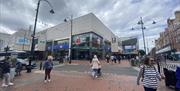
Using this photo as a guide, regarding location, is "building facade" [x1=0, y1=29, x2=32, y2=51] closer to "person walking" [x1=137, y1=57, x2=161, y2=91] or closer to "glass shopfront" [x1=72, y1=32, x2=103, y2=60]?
"glass shopfront" [x1=72, y1=32, x2=103, y2=60]

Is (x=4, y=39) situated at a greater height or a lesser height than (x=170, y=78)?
greater

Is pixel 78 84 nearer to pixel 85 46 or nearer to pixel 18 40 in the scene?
pixel 85 46

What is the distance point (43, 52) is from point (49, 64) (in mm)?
47450

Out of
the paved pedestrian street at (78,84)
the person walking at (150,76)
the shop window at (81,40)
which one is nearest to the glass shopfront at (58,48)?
the shop window at (81,40)

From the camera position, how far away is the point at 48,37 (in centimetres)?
5506

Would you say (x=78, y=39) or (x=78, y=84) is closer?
(x=78, y=84)

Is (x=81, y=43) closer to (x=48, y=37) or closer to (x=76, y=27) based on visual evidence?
(x=76, y=27)

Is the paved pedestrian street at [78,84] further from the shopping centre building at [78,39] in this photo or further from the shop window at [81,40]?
the shop window at [81,40]

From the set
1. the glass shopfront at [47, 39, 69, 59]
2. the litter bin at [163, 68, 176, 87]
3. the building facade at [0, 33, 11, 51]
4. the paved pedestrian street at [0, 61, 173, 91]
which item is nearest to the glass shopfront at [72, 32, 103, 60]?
the glass shopfront at [47, 39, 69, 59]

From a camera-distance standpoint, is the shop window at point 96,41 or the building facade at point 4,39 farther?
the building facade at point 4,39

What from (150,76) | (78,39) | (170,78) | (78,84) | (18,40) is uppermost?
(18,40)

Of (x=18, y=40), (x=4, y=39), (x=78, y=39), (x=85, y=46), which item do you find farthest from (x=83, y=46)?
(x=4, y=39)

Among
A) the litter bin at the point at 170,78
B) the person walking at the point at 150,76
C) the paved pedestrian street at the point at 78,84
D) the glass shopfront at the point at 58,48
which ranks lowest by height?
the paved pedestrian street at the point at 78,84

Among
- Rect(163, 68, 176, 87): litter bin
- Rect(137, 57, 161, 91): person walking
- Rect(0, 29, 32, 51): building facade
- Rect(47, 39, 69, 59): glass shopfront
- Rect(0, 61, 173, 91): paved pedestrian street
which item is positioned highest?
Rect(0, 29, 32, 51): building facade
